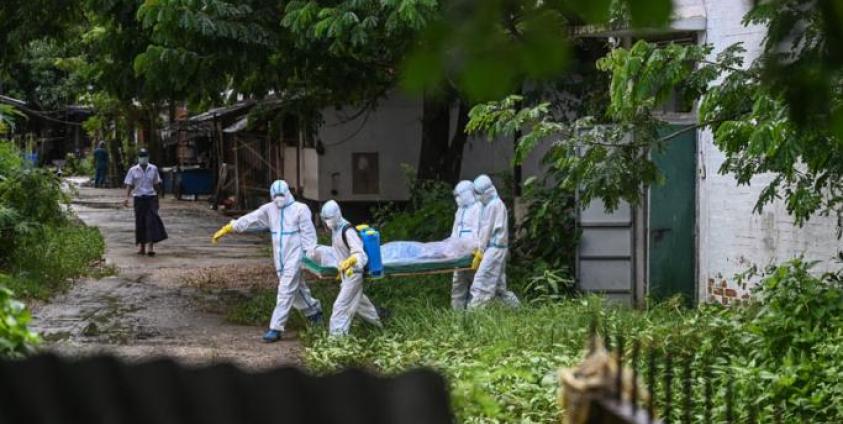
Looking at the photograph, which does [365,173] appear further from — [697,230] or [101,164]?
[101,164]

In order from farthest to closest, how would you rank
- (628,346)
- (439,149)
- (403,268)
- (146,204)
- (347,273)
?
(439,149), (146,204), (403,268), (347,273), (628,346)

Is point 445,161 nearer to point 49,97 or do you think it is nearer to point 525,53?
point 525,53

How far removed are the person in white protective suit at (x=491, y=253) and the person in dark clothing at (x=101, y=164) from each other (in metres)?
29.4

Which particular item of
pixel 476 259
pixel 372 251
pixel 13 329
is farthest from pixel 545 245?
pixel 13 329

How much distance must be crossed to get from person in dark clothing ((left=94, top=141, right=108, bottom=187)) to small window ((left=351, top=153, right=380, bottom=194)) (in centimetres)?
1895

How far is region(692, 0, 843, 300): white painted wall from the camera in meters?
12.2

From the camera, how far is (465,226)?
612 inches

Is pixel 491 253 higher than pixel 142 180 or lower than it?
lower

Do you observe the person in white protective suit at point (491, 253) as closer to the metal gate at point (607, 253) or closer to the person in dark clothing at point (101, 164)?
the metal gate at point (607, 253)

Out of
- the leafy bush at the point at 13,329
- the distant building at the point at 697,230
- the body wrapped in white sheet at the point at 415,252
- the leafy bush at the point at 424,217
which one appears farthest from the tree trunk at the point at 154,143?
the leafy bush at the point at 13,329

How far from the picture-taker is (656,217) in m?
14.7

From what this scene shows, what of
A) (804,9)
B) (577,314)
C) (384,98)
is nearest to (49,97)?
(384,98)

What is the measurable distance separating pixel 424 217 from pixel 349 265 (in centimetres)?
640

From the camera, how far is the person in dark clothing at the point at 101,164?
141 feet
